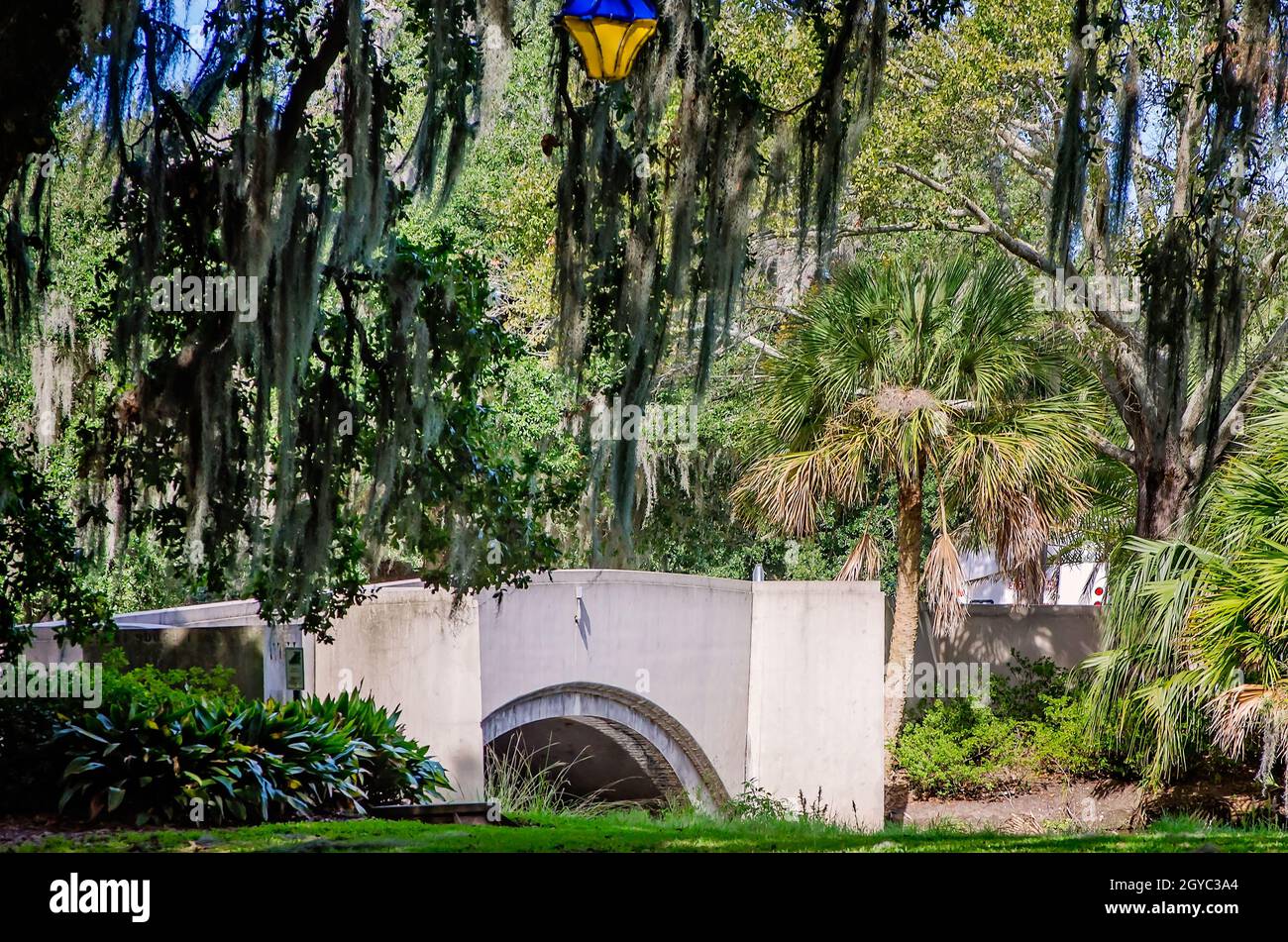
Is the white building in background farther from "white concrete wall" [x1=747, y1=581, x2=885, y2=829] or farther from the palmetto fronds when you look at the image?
the palmetto fronds

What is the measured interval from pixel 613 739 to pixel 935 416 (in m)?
4.78

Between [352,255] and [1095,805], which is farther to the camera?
[1095,805]

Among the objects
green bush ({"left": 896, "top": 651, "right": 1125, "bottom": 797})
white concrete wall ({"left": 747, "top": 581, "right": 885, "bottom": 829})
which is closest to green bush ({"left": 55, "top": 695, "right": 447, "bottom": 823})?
white concrete wall ({"left": 747, "top": 581, "right": 885, "bottom": 829})

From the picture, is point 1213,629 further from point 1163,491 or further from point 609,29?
point 609,29

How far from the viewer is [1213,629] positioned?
11.6 metres

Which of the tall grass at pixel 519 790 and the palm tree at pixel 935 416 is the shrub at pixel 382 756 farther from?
the palm tree at pixel 935 416

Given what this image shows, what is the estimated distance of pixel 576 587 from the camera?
13.0 m

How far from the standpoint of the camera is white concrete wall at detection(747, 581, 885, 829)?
15.8 meters

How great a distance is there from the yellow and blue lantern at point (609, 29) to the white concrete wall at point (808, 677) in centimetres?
1026

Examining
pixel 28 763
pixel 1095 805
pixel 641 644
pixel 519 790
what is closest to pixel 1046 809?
pixel 1095 805

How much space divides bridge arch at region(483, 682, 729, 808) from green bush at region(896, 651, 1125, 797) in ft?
8.39

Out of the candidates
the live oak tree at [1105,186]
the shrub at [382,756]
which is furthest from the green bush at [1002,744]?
the shrub at [382,756]
